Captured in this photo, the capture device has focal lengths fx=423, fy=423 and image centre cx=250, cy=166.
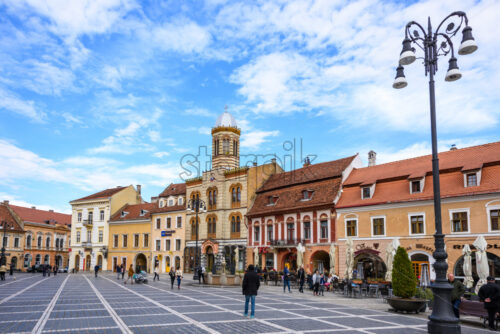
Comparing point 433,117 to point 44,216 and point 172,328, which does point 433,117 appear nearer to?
point 172,328

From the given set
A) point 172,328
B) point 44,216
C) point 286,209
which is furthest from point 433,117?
point 44,216

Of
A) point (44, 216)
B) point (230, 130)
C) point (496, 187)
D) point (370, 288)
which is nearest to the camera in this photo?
point (370, 288)

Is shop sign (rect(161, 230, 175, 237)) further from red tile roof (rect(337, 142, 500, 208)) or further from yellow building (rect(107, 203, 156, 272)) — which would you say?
red tile roof (rect(337, 142, 500, 208))

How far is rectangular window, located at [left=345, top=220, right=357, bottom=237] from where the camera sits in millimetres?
34403

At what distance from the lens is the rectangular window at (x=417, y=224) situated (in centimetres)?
3008

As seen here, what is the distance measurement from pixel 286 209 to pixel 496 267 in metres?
18.6

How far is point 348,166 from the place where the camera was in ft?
126

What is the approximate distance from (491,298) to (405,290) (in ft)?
13.9

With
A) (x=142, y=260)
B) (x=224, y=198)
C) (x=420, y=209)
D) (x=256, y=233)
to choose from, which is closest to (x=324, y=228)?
(x=420, y=209)

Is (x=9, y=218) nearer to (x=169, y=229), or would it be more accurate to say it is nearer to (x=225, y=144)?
(x=169, y=229)

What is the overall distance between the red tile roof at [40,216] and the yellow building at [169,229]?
27183mm

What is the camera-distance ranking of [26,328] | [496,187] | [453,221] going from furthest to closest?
1. [453,221]
2. [496,187]
3. [26,328]

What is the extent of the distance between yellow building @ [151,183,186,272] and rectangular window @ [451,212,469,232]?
33417mm

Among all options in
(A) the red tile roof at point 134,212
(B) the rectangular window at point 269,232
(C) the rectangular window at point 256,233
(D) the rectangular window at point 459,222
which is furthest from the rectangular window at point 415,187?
(A) the red tile roof at point 134,212
